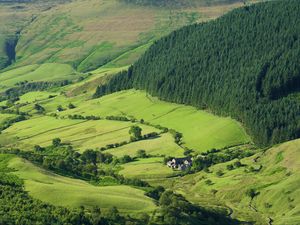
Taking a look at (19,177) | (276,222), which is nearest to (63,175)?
(19,177)

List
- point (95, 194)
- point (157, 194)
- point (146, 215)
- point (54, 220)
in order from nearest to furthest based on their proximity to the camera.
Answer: point (54, 220) → point (146, 215) → point (95, 194) → point (157, 194)

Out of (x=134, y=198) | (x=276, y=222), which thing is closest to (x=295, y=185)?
(x=276, y=222)

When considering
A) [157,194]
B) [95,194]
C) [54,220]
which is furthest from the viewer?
[157,194]

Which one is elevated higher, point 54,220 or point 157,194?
point 54,220

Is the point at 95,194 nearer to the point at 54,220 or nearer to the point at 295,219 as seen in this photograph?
the point at 54,220

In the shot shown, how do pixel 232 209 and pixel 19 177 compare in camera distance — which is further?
pixel 232 209

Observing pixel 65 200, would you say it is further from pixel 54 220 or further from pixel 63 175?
pixel 63 175
